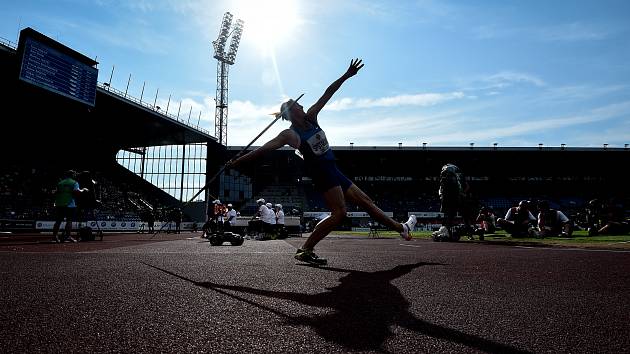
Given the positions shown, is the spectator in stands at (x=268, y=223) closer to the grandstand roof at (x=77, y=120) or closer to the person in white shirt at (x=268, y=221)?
the person in white shirt at (x=268, y=221)

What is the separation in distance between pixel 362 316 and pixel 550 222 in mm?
14274

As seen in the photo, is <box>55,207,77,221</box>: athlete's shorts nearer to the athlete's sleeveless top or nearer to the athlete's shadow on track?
the athlete's sleeveless top

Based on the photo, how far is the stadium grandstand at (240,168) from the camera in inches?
1308

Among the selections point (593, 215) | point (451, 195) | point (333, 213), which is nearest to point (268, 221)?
point (451, 195)

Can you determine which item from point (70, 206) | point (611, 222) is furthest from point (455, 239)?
point (70, 206)

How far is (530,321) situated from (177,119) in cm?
4379

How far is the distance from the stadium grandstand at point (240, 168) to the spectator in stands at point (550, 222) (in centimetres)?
2293

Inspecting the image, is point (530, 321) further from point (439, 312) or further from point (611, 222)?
point (611, 222)

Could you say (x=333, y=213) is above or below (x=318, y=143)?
below

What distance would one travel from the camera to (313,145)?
529 cm

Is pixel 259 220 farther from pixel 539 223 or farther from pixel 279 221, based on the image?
pixel 539 223

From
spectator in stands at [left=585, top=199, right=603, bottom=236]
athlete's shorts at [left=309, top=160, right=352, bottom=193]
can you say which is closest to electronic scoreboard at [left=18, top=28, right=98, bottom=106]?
athlete's shorts at [left=309, top=160, right=352, bottom=193]

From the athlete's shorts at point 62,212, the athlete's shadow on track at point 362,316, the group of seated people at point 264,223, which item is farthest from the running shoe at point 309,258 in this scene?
the group of seated people at point 264,223

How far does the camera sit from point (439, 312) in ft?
7.63
